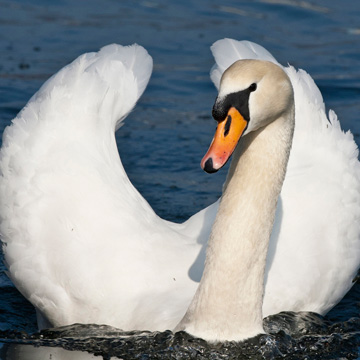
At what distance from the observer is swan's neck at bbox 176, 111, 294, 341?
15.5 ft

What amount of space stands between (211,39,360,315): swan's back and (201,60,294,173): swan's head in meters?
1.61

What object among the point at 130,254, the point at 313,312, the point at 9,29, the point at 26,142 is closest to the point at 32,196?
the point at 26,142

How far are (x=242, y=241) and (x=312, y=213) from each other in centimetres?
148

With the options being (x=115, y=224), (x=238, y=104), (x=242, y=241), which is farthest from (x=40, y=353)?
(x=238, y=104)

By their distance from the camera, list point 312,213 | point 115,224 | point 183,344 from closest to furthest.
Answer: point 183,344 → point 115,224 → point 312,213

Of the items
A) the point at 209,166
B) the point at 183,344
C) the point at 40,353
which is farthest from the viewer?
the point at 40,353

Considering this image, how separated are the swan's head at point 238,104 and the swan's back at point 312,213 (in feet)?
5.27

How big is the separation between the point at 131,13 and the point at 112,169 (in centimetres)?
809

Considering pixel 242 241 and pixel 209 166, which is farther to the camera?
pixel 242 241

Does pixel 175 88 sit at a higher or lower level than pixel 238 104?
higher

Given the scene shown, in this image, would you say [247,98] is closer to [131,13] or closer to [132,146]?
[132,146]

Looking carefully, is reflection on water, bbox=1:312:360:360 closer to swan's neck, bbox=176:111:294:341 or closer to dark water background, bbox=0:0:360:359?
dark water background, bbox=0:0:360:359

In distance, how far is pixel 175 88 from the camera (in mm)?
11508

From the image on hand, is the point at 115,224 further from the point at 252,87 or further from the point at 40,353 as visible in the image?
the point at 252,87
